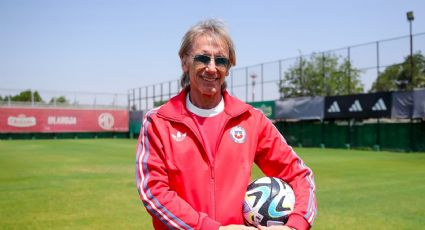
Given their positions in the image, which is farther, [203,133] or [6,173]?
[6,173]

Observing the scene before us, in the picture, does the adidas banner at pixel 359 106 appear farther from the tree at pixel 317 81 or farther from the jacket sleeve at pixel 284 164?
the jacket sleeve at pixel 284 164

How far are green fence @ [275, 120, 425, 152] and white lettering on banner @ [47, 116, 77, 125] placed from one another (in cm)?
2382

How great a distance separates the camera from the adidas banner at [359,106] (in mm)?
24328

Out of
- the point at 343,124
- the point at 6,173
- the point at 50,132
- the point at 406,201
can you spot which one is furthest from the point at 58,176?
the point at 50,132

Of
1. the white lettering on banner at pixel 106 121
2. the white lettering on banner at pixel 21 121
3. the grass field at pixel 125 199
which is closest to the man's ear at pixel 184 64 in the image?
the grass field at pixel 125 199

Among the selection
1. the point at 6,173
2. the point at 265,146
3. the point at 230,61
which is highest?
the point at 230,61

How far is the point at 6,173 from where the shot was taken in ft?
44.8

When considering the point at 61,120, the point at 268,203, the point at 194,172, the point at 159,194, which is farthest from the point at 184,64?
the point at 61,120

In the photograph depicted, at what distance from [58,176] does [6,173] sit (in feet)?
6.51

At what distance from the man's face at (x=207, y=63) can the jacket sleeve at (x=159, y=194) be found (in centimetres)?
39

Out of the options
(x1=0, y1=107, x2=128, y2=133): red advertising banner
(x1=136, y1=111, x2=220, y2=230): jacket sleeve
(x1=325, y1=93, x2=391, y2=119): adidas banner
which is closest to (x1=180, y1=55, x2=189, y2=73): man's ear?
(x1=136, y1=111, x2=220, y2=230): jacket sleeve

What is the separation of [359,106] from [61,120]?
31.2 metres

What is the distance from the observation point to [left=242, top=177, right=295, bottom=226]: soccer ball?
270cm

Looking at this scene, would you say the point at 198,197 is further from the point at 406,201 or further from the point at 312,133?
the point at 312,133
